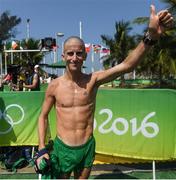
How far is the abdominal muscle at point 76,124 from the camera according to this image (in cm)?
398

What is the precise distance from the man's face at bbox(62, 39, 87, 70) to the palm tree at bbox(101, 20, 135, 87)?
54958 mm

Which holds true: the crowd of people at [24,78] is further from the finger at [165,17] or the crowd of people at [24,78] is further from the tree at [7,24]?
the tree at [7,24]

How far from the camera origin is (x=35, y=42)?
213 ft

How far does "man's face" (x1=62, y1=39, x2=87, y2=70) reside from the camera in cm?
384

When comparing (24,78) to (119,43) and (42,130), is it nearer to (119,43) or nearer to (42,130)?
(42,130)

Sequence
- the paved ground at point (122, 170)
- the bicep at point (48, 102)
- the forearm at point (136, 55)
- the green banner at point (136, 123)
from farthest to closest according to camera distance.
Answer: the paved ground at point (122, 170)
the green banner at point (136, 123)
the bicep at point (48, 102)
the forearm at point (136, 55)

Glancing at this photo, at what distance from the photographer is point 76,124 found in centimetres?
400

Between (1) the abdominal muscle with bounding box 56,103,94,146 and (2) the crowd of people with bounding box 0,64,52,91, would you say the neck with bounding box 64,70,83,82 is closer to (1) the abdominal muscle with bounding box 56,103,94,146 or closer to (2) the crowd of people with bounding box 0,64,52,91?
(1) the abdominal muscle with bounding box 56,103,94,146

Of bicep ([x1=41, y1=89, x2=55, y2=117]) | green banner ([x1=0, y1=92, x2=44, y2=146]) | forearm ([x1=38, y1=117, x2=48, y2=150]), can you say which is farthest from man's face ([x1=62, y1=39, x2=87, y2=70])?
green banner ([x1=0, y1=92, x2=44, y2=146])

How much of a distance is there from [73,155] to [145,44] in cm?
110

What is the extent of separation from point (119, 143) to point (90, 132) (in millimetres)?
3168

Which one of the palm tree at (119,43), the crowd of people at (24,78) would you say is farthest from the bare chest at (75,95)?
the palm tree at (119,43)

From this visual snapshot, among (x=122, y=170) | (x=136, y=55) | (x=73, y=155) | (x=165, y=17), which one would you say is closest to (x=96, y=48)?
(x=122, y=170)

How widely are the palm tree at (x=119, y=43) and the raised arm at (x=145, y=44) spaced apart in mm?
54908
